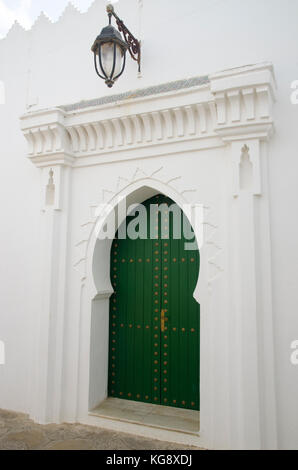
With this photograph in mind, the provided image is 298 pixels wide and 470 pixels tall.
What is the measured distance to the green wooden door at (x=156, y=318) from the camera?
4.18m

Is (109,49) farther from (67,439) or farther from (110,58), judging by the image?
(67,439)

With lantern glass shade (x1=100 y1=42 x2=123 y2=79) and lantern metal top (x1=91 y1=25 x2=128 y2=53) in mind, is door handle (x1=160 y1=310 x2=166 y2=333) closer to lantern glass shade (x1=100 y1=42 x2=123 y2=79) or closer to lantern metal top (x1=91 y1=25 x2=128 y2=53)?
lantern glass shade (x1=100 y1=42 x2=123 y2=79)

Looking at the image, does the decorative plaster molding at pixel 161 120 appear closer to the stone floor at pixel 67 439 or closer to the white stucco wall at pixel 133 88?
the white stucco wall at pixel 133 88

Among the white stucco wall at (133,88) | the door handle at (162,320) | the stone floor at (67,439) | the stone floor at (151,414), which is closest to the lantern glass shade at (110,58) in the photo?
the white stucco wall at (133,88)

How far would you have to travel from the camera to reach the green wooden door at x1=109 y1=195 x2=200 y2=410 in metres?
4.18

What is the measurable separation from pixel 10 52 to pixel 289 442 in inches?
259

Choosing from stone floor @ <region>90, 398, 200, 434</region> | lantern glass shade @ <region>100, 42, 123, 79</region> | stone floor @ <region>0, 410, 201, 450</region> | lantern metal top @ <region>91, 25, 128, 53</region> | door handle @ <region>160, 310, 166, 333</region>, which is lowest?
stone floor @ <region>0, 410, 201, 450</region>

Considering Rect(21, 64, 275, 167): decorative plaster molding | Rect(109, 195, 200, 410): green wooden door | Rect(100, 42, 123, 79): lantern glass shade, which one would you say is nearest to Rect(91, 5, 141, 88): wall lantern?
Rect(100, 42, 123, 79): lantern glass shade

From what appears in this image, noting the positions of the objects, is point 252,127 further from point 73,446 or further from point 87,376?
point 73,446

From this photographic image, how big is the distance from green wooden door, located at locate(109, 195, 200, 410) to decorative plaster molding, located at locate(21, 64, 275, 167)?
0.96 metres

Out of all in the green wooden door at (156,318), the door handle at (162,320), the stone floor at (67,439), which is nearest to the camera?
the stone floor at (67,439)

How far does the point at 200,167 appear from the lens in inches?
152

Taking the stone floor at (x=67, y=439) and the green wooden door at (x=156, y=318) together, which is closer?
the stone floor at (x=67, y=439)

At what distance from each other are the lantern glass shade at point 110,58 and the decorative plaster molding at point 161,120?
1.37ft
